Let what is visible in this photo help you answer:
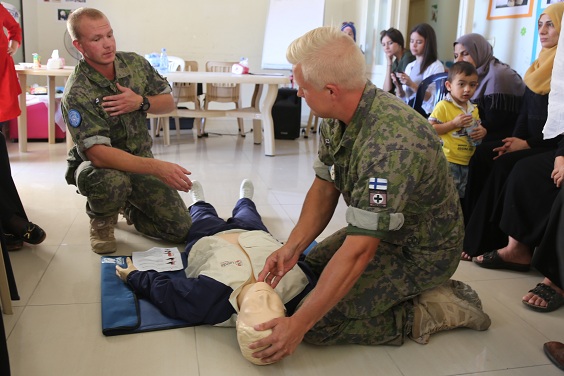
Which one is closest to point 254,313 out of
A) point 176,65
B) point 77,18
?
point 77,18

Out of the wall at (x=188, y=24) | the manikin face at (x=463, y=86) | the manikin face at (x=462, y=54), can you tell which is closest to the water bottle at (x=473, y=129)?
the manikin face at (x=463, y=86)

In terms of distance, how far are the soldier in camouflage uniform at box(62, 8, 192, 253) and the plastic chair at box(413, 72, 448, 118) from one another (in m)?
1.81

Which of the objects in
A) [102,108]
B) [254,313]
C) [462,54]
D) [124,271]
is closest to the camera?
[254,313]

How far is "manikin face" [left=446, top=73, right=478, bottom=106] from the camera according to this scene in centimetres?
292

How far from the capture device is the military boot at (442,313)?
1.89 m

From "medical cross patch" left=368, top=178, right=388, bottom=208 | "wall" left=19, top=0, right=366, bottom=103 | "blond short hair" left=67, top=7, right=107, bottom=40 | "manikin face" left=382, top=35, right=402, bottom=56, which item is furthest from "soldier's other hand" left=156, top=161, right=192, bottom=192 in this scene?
"wall" left=19, top=0, right=366, bottom=103

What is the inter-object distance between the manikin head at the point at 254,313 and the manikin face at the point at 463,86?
1.76 meters

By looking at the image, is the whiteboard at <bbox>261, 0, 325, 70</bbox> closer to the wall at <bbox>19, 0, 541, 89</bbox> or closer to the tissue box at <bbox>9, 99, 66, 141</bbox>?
the wall at <bbox>19, 0, 541, 89</bbox>

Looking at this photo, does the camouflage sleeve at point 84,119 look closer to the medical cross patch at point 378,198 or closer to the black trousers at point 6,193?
the black trousers at point 6,193

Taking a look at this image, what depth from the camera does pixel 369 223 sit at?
1536 mm

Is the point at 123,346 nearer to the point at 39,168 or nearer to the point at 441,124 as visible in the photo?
the point at 441,124

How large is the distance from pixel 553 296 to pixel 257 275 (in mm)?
1193

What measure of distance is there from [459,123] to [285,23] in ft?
15.6

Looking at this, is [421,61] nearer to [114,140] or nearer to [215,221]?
[215,221]
